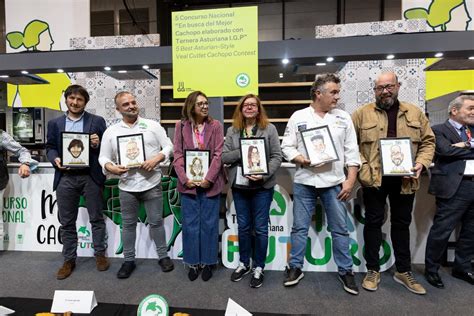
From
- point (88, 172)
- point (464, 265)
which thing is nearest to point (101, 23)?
point (88, 172)

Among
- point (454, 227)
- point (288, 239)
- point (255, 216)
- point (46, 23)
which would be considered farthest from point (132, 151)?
point (46, 23)

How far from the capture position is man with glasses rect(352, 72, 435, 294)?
2.30 metres

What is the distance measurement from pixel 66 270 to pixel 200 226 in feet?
3.84

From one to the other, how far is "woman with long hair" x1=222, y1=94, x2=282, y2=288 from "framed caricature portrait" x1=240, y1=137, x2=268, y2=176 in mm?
51

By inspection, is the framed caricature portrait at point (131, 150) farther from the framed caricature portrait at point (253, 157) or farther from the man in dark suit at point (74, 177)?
the framed caricature portrait at point (253, 157)

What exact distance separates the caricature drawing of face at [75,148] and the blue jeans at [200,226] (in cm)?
88

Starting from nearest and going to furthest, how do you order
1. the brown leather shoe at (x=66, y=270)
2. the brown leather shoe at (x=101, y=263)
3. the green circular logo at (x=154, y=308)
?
the green circular logo at (x=154, y=308) < the brown leather shoe at (x=66, y=270) < the brown leather shoe at (x=101, y=263)

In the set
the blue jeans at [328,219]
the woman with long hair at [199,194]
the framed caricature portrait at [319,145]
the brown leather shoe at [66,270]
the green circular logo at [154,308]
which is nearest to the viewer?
the green circular logo at [154,308]

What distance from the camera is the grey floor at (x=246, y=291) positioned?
2.14m

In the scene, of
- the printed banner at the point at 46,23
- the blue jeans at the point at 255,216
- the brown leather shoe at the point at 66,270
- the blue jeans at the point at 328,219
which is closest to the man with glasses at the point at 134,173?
the brown leather shoe at the point at 66,270

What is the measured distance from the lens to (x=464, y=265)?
2.50 metres

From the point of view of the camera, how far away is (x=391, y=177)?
2.32 m

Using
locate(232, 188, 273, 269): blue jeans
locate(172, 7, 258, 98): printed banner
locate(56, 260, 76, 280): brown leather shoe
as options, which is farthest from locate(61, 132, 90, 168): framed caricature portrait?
locate(232, 188, 273, 269): blue jeans

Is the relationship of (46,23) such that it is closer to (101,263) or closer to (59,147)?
(59,147)
